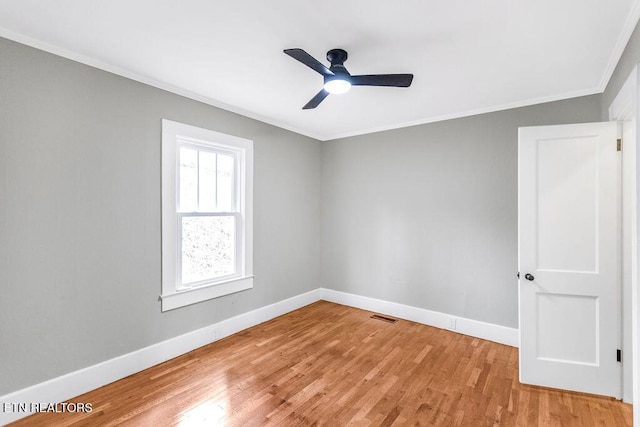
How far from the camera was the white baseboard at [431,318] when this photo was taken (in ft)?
10.4

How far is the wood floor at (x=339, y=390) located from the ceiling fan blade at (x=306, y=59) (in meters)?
2.39

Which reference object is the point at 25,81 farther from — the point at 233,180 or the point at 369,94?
the point at 369,94

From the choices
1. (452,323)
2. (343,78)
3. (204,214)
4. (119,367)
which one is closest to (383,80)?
(343,78)

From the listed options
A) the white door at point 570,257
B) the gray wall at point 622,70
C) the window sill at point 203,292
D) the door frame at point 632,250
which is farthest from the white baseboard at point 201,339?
the gray wall at point 622,70

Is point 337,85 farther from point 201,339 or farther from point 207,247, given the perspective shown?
point 201,339

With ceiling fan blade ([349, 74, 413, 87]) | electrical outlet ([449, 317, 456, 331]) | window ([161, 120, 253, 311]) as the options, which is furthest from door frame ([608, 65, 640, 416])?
window ([161, 120, 253, 311])

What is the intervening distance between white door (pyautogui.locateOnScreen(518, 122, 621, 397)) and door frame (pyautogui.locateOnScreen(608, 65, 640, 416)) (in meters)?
0.05

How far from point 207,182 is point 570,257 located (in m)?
3.46

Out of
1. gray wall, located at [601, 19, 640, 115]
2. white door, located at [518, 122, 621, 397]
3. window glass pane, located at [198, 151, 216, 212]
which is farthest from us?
window glass pane, located at [198, 151, 216, 212]

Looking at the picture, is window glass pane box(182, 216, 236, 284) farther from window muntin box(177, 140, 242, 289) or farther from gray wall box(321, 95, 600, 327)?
gray wall box(321, 95, 600, 327)

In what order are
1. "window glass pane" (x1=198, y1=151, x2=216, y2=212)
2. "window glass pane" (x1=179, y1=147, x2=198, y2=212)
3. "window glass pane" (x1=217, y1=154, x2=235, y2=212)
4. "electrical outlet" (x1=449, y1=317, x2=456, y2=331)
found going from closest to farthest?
1. "window glass pane" (x1=179, y1=147, x2=198, y2=212)
2. "window glass pane" (x1=198, y1=151, x2=216, y2=212)
3. "window glass pane" (x1=217, y1=154, x2=235, y2=212)
4. "electrical outlet" (x1=449, y1=317, x2=456, y2=331)

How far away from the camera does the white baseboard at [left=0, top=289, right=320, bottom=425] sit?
6.58 feet

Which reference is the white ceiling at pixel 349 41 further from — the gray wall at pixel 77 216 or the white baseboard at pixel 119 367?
the white baseboard at pixel 119 367

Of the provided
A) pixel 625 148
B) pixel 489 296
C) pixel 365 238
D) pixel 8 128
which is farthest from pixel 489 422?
pixel 8 128
